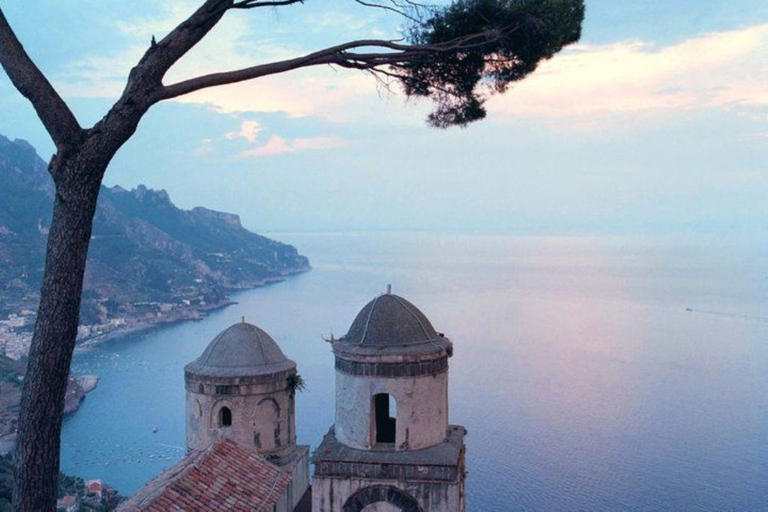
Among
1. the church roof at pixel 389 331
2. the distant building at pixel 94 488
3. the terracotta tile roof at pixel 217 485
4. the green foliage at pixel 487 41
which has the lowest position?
the distant building at pixel 94 488

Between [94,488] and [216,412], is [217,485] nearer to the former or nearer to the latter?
[216,412]

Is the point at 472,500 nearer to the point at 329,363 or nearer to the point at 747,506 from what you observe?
the point at 747,506

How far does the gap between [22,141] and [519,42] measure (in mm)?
118276

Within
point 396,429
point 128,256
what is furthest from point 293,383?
point 128,256

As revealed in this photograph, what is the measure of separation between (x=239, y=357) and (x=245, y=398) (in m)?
0.73

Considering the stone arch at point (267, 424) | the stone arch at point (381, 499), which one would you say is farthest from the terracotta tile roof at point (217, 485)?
the stone arch at point (267, 424)

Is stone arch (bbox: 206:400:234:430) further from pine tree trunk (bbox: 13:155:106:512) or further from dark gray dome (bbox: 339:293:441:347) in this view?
pine tree trunk (bbox: 13:155:106:512)

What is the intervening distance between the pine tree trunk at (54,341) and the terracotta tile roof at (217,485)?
3098mm

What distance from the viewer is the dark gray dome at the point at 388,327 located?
9.73 m

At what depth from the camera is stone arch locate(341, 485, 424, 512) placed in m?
9.30

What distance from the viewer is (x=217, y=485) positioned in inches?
341

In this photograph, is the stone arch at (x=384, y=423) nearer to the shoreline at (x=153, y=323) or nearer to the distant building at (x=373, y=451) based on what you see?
the distant building at (x=373, y=451)

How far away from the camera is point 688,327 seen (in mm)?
70250

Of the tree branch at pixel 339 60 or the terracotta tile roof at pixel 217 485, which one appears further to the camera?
the terracotta tile roof at pixel 217 485
